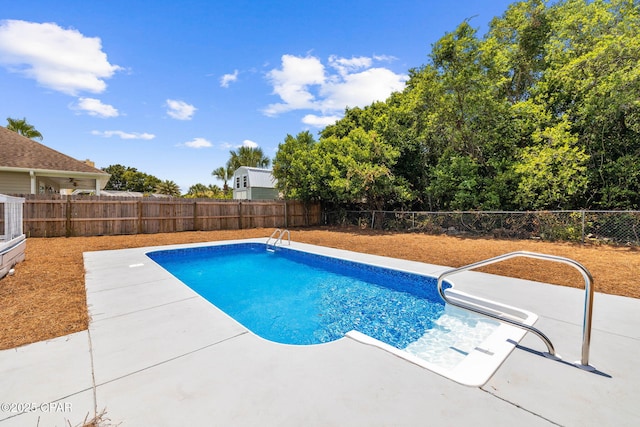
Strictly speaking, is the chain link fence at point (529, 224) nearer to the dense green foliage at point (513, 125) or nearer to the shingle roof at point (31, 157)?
the dense green foliage at point (513, 125)

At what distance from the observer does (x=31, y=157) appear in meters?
11.7

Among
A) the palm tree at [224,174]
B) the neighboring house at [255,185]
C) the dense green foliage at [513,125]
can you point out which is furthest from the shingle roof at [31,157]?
the palm tree at [224,174]

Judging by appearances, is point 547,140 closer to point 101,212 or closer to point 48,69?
point 101,212

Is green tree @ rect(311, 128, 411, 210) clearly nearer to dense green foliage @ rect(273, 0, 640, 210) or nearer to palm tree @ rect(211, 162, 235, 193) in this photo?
dense green foliage @ rect(273, 0, 640, 210)

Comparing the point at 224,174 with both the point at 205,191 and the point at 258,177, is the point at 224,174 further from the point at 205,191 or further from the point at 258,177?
the point at 258,177

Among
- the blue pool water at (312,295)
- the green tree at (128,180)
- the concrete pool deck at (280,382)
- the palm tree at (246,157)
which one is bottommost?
the blue pool water at (312,295)

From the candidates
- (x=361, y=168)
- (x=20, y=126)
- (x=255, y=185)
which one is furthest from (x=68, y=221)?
(x=20, y=126)

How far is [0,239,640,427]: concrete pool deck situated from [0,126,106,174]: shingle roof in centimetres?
1256

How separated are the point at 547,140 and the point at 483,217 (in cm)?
362

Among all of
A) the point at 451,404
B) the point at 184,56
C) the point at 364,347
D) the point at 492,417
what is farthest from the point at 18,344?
the point at 184,56

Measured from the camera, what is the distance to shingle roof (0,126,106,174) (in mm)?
11078

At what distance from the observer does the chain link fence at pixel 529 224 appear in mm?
8548

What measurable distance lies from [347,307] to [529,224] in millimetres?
9083

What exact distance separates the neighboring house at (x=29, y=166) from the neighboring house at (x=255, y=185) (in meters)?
11.6
